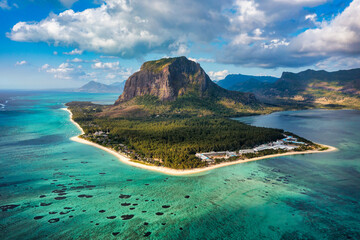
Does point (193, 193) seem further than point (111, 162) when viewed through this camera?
No

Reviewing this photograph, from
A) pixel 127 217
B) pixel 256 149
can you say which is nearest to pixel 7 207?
pixel 127 217

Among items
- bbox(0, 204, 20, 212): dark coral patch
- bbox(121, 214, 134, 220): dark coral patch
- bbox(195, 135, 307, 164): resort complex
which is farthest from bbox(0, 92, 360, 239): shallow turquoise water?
bbox(195, 135, 307, 164): resort complex

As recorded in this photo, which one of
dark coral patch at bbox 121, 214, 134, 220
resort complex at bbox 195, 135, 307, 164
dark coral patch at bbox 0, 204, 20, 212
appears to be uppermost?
resort complex at bbox 195, 135, 307, 164

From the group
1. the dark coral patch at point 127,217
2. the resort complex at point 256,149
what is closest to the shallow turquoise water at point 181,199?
the dark coral patch at point 127,217

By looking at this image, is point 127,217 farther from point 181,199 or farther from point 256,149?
point 256,149

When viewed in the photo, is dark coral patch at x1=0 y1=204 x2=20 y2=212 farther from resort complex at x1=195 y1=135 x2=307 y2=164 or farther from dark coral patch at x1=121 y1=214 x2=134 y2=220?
resort complex at x1=195 y1=135 x2=307 y2=164

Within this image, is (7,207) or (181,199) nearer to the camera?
(7,207)

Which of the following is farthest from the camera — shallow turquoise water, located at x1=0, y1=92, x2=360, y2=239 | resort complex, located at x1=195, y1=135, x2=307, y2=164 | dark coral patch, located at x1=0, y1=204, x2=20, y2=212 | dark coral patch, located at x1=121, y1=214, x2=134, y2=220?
resort complex, located at x1=195, y1=135, x2=307, y2=164

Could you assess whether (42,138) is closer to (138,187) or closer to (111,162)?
(111,162)

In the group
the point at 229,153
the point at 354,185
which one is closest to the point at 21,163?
the point at 229,153
